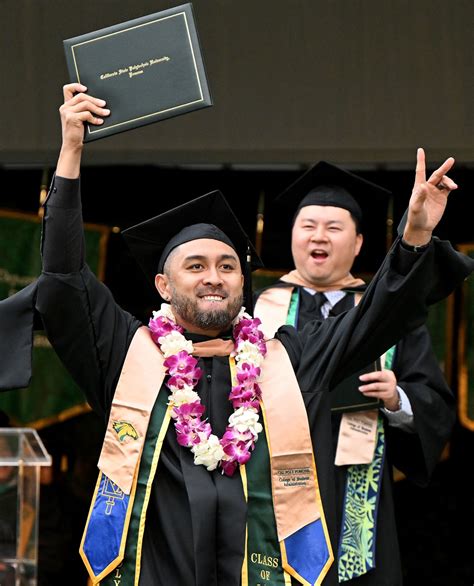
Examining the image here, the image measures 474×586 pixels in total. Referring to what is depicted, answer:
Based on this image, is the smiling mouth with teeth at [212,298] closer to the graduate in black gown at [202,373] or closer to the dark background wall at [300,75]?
the graduate in black gown at [202,373]

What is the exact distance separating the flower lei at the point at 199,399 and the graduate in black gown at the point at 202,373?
2 cm

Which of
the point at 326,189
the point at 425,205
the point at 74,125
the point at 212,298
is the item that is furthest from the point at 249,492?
the point at 326,189

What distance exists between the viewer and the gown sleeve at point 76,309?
143 inches

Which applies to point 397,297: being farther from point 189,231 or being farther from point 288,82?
point 288,82

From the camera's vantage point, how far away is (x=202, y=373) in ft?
12.6

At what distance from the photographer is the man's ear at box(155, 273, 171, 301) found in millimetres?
4005

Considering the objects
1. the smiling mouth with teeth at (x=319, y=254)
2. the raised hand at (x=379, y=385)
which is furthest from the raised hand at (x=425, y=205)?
the smiling mouth with teeth at (x=319, y=254)

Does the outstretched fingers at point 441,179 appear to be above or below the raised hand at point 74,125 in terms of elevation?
below

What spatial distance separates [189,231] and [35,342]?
283 centimetres

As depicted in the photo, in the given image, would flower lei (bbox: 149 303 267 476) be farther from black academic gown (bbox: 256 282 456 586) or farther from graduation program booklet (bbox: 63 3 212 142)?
black academic gown (bbox: 256 282 456 586)

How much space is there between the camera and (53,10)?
5598 millimetres

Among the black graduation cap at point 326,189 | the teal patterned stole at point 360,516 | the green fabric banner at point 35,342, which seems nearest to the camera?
the teal patterned stole at point 360,516

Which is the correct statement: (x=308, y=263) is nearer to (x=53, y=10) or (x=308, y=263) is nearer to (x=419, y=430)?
(x=419, y=430)

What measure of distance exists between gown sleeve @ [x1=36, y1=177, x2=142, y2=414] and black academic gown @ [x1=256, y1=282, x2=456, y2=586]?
1.17 metres
